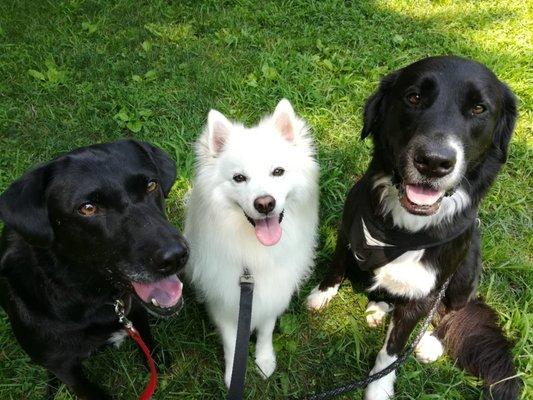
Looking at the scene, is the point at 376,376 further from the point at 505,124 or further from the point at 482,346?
the point at 505,124

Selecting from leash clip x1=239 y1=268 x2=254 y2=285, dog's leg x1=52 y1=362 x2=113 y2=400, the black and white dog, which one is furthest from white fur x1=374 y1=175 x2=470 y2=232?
dog's leg x1=52 y1=362 x2=113 y2=400

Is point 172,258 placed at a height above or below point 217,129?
below

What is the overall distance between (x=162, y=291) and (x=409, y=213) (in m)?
1.25

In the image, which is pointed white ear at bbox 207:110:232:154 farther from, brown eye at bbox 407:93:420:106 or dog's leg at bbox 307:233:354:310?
dog's leg at bbox 307:233:354:310

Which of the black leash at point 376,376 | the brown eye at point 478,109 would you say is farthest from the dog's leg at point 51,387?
the brown eye at point 478,109

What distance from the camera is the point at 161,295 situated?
208cm

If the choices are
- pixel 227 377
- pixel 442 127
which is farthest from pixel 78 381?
pixel 442 127

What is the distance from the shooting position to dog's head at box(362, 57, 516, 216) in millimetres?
1965

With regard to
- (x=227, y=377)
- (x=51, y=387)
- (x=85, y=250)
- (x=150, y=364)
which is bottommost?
(x=51, y=387)

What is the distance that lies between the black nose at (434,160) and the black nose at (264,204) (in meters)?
0.67

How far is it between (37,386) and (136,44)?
11.7 ft

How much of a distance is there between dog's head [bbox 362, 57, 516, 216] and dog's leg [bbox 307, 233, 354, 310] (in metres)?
0.87

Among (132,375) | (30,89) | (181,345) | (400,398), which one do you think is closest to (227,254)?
(181,345)

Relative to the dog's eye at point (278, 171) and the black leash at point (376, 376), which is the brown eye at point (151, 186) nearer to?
the dog's eye at point (278, 171)
